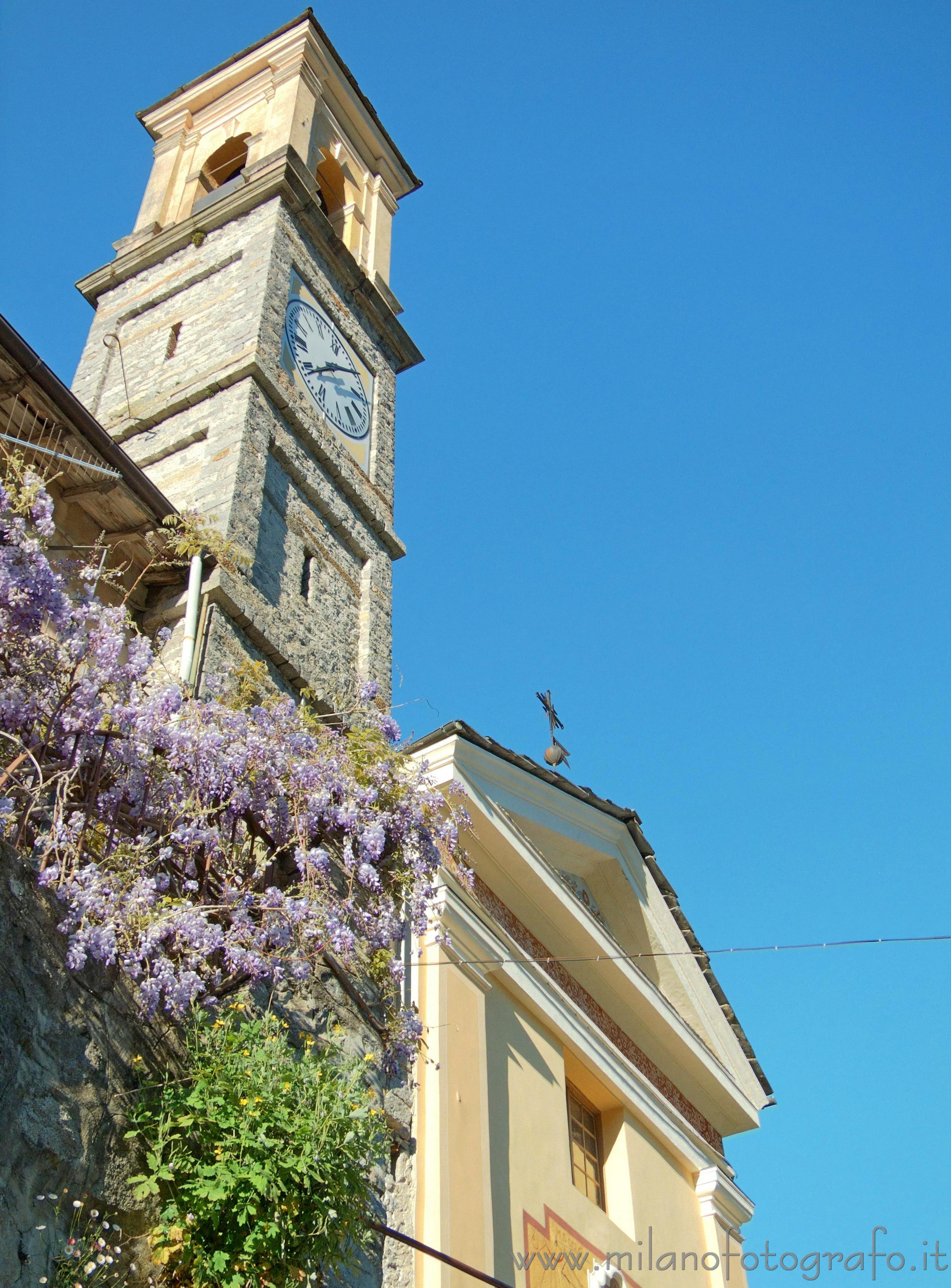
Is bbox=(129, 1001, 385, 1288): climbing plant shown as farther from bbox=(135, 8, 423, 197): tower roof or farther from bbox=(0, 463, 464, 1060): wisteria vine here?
bbox=(135, 8, 423, 197): tower roof

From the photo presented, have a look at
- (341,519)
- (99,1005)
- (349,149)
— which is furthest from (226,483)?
(349,149)

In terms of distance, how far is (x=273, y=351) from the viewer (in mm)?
12148

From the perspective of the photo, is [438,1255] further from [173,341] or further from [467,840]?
[173,341]

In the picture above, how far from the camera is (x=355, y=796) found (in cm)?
694

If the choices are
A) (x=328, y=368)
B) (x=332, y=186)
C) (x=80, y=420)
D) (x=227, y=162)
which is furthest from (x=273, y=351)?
(x=332, y=186)

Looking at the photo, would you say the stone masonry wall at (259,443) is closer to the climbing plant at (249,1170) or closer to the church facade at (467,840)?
the church facade at (467,840)

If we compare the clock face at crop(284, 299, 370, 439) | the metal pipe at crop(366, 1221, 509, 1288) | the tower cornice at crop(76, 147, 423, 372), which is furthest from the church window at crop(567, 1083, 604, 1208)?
the tower cornice at crop(76, 147, 423, 372)

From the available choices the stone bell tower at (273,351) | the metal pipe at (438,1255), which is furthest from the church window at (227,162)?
the metal pipe at (438,1255)

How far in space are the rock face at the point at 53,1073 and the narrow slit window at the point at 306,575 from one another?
5.77m

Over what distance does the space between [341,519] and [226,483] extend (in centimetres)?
181

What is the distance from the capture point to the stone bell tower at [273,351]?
1043cm

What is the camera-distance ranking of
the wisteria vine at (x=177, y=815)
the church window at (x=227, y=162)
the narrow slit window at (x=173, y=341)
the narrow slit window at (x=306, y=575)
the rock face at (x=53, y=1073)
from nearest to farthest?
the rock face at (x=53, y=1073) → the wisteria vine at (x=177, y=815) → the narrow slit window at (x=306, y=575) → the narrow slit window at (x=173, y=341) → the church window at (x=227, y=162)

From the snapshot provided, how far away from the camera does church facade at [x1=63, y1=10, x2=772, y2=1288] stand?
26.6 ft

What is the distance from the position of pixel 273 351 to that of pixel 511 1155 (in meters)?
7.36
